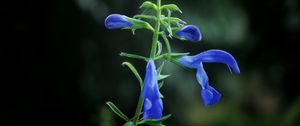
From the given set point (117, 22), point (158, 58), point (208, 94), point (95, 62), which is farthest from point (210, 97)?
point (95, 62)

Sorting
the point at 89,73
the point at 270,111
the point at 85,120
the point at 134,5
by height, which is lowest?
the point at 270,111

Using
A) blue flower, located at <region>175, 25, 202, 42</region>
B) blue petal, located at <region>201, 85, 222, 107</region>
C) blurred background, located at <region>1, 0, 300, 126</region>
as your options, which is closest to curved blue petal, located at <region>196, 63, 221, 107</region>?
blue petal, located at <region>201, 85, 222, 107</region>

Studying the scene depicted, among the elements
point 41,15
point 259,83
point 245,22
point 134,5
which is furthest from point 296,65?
point 41,15

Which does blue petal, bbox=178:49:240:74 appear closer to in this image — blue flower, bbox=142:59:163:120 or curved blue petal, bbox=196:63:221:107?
curved blue petal, bbox=196:63:221:107

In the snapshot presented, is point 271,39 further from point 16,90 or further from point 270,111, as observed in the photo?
point 16,90

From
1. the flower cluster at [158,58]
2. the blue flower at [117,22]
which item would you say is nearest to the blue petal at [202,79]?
the flower cluster at [158,58]

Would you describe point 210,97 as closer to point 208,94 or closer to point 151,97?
point 208,94

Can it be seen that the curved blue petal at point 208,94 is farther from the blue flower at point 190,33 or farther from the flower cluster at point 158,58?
the blue flower at point 190,33
